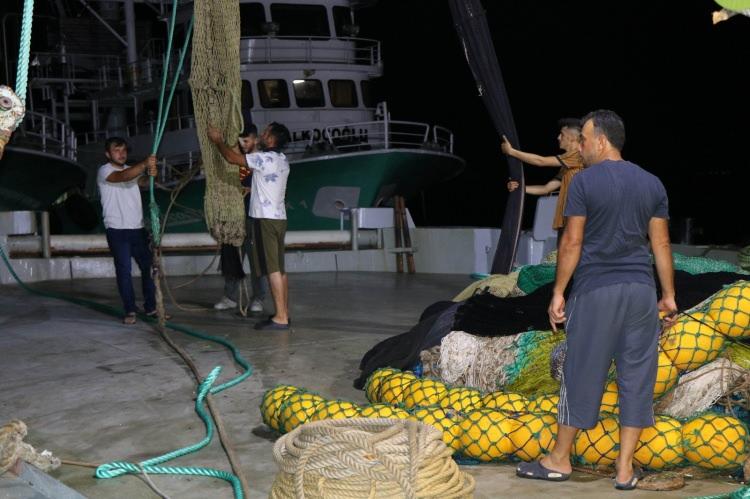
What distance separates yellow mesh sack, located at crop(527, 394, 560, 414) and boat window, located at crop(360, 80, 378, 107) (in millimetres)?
15053

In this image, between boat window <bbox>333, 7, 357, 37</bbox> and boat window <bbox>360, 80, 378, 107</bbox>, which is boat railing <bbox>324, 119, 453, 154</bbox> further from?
boat window <bbox>333, 7, 357, 37</bbox>

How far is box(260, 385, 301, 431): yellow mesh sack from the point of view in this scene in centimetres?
471

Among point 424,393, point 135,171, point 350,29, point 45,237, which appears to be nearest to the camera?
point 424,393

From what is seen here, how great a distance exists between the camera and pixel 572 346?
3947 millimetres

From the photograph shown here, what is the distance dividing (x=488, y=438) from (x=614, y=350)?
0.72 meters

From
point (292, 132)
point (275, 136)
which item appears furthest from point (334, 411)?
point (292, 132)

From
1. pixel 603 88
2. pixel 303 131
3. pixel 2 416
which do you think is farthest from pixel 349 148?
pixel 603 88

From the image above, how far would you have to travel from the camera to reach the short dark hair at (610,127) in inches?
157

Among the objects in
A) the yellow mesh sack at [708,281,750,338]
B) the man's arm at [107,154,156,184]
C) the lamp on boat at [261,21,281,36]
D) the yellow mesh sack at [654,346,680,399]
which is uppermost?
the lamp on boat at [261,21,281,36]

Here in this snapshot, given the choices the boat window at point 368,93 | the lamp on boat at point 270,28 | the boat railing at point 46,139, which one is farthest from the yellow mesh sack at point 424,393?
the boat window at point 368,93

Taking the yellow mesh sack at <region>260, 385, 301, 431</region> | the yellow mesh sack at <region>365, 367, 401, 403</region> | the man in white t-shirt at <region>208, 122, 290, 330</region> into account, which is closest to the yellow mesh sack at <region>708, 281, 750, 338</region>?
the yellow mesh sack at <region>365, 367, 401, 403</region>

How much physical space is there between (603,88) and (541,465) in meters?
41.2

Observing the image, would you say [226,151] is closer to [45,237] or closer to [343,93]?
[45,237]

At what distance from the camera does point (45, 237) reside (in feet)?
38.1
